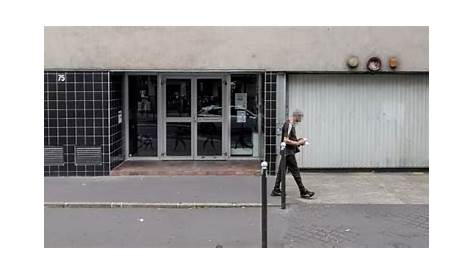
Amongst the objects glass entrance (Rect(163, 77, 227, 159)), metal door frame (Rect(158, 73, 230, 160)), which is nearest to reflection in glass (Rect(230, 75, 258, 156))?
metal door frame (Rect(158, 73, 230, 160))

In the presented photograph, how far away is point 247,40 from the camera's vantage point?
11.4m

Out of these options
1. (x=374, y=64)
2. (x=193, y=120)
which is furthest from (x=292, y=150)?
(x=193, y=120)

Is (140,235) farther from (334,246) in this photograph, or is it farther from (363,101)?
(363,101)

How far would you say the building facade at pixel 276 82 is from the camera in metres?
11.4

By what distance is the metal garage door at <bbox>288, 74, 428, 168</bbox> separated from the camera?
472 inches

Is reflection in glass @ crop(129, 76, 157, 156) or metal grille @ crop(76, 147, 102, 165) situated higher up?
reflection in glass @ crop(129, 76, 157, 156)

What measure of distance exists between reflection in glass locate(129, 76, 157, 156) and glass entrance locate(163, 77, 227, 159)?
0.99ft

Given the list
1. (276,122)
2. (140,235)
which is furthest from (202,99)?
(140,235)

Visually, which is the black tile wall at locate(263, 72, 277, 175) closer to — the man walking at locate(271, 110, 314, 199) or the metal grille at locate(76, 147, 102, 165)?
the man walking at locate(271, 110, 314, 199)

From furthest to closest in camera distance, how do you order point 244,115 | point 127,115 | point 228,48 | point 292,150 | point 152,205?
point 244,115
point 127,115
point 228,48
point 292,150
point 152,205

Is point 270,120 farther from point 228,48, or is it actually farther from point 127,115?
point 127,115

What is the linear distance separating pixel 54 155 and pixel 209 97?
3.73 m

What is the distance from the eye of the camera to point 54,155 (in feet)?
37.9

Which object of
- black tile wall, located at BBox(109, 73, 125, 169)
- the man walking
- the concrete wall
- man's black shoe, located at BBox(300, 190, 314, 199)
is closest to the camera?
the man walking
